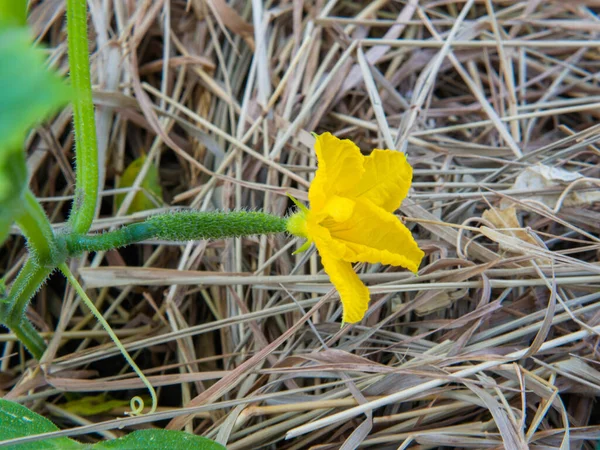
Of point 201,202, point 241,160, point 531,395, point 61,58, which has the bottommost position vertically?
point 531,395

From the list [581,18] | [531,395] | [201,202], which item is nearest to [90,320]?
[201,202]

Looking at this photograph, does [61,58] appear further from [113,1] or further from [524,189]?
[524,189]

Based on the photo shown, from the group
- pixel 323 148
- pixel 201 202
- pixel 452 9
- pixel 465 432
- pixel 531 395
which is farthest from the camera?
pixel 452 9

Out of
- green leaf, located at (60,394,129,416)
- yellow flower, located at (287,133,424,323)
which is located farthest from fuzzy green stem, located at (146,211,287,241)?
green leaf, located at (60,394,129,416)

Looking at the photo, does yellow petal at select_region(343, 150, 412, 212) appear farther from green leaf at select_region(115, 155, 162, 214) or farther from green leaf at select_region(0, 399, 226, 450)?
green leaf at select_region(115, 155, 162, 214)

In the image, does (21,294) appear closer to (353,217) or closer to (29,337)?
(29,337)

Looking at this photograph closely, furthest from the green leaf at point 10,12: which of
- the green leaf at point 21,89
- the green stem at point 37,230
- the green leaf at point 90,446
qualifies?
the green leaf at point 90,446

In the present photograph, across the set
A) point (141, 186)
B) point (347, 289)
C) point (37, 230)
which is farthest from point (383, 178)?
point (141, 186)

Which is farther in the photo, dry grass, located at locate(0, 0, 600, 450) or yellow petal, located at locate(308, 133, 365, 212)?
dry grass, located at locate(0, 0, 600, 450)
